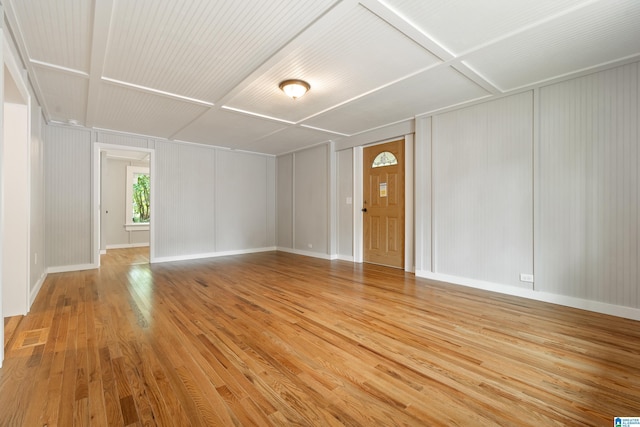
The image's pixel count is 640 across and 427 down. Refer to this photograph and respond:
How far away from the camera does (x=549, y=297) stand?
11.6ft

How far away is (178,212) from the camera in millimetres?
6648

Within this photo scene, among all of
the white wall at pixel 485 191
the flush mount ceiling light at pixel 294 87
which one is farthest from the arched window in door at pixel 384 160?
the flush mount ceiling light at pixel 294 87

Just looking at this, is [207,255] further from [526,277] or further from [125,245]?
[526,277]

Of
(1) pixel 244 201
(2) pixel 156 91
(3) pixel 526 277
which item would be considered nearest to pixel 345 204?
(1) pixel 244 201

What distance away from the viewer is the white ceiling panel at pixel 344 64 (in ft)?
8.37

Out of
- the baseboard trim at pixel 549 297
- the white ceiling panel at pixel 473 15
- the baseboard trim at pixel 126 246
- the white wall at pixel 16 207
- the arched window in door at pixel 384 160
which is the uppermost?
the white ceiling panel at pixel 473 15

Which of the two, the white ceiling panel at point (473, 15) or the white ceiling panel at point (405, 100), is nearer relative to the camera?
the white ceiling panel at point (473, 15)

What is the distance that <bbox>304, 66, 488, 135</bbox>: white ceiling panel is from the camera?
11.5ft

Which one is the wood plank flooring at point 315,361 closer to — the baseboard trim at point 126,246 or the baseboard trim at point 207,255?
the baseboard trim at point 207,255

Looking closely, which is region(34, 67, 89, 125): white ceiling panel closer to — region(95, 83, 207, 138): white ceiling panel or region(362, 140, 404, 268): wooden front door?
region(95, 83, 207, 138): white ceiling panel

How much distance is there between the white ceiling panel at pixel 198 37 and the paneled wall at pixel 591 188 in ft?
10.3

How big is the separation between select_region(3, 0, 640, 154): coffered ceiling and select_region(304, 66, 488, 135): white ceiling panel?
0.09ft

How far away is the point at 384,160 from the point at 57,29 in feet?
16.1

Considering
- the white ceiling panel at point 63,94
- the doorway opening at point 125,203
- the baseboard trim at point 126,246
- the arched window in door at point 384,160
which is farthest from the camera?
the baseboard trim at point 126,246
